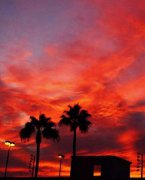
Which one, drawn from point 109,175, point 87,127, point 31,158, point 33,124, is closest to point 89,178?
point 109,175

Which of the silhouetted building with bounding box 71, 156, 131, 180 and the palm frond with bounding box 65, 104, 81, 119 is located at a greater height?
the palm frond with bounding box 65, 104, 81, 119

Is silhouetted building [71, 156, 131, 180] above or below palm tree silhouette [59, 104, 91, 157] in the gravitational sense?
below

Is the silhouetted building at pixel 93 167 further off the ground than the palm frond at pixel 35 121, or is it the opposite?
the palm frond at pixel 35 121

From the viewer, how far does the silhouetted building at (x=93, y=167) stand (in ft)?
193

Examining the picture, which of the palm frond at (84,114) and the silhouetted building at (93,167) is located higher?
the palm frond at (84,114)

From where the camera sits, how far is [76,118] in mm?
61188

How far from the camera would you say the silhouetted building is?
5881 centimetres

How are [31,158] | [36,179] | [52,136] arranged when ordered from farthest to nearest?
1. [31,158]
2. [52,136]
3. [36,179]

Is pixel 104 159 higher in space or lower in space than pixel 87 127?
lower

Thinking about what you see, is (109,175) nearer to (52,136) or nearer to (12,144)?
(52,136)

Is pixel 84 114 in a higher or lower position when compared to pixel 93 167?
higher

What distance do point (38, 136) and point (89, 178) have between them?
10.1 metres

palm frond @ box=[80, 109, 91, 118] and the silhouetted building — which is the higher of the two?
palm frond @ box=[80, 109, 91, 118]

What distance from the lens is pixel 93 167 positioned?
59.6 meters
